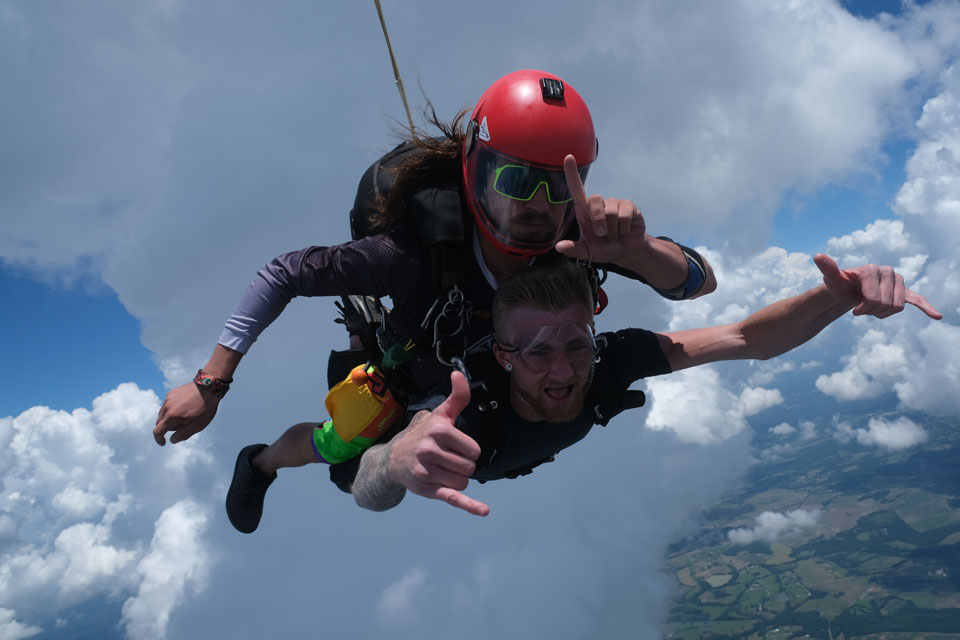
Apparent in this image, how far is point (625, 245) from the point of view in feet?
7.27

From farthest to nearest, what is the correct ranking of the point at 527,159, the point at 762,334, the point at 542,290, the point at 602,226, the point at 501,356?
1. the point at 762,334
2. the point at 501,356
3. the point at 542,290
4. the point at 527,159
5. the point at 602,226

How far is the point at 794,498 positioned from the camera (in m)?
196

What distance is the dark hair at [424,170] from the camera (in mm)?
2713

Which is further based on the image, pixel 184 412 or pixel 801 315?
pixel 801 315

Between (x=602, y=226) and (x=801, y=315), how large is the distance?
1454mm

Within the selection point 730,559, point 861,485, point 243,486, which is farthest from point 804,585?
point 243,486

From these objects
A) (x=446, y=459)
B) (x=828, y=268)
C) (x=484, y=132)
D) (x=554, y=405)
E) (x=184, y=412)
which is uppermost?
(x=484, y=132)

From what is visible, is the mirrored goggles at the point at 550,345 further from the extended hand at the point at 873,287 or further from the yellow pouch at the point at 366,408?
the extended hand at the point at 873,287

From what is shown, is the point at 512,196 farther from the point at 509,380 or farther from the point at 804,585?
the point at 804,585

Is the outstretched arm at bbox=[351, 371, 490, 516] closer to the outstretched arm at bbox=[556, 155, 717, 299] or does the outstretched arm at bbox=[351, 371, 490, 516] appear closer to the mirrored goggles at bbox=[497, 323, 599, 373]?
the outstretched arm at bbox=[556, 155, 717, 299]

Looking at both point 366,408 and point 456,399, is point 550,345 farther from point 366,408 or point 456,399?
point 456,399

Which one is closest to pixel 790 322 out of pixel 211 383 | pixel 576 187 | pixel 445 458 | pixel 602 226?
pixel 602 226

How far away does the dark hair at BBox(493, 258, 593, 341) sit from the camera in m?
2.73

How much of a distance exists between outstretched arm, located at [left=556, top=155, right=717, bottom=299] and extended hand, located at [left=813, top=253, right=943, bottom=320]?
1.83 ft
